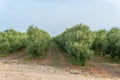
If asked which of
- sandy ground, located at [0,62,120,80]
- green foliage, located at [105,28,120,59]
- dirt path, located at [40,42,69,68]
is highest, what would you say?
green foliage, located at [105,28,120,59]

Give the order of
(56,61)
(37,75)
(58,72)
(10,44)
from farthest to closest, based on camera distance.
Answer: (10,44) < (56,61) < (58,72) < (37,75)

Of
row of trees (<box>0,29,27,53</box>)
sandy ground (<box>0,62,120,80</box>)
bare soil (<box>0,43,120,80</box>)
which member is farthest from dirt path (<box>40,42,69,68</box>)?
row of trees (<box>0,29,27,53</box>)

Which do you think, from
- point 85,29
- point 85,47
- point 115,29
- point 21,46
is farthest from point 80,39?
point 21,46

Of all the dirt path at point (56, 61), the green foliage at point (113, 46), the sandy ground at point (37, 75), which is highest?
the green foliage at point (113, 46)

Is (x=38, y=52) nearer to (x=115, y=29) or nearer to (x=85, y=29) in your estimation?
(x=85, y=29)

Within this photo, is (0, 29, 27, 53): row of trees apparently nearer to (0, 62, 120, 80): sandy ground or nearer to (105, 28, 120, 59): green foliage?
(105, 28, 120, 59): green foliage

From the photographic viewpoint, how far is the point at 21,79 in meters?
32.2

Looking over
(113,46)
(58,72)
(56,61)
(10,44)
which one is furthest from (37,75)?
(10,44)

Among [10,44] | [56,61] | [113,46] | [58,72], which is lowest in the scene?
[58,72]

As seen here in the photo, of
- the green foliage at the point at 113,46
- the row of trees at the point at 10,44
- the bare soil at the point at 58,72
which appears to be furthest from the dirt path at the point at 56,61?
the row of trees at the point at 10,44

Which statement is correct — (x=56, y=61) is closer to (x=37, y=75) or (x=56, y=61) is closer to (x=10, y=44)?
(x=37, y=75)

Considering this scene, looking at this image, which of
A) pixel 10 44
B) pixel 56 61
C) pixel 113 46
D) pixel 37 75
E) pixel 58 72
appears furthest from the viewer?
pixel 10 44

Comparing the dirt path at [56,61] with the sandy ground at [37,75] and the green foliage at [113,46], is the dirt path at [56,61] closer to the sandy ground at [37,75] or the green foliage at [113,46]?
the green foliage at [113,46]

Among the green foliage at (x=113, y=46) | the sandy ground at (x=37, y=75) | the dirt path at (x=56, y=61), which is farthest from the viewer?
the green foliage at (x=113, y=46)
